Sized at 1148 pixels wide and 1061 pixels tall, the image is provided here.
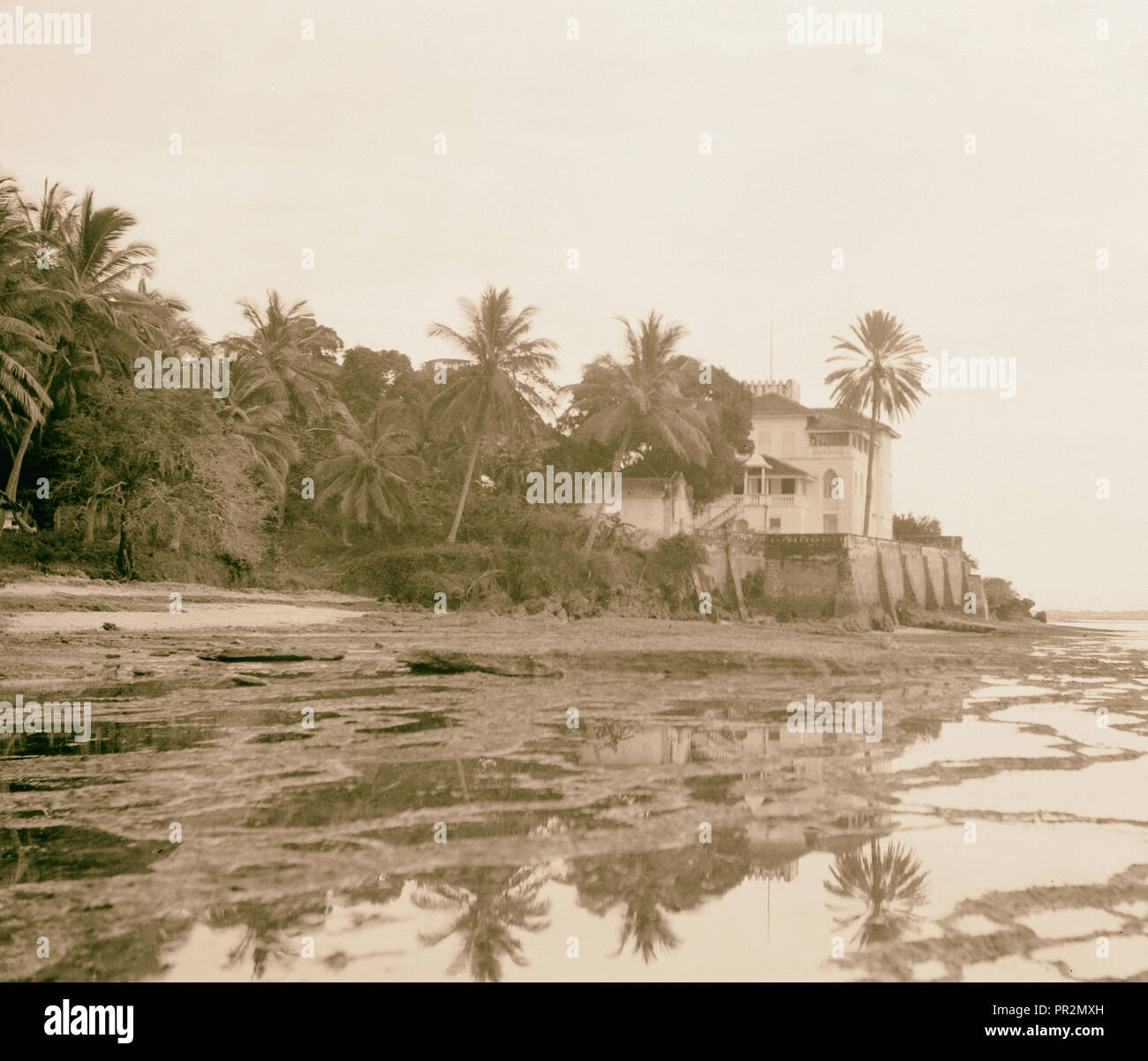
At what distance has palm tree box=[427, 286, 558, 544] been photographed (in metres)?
40.5

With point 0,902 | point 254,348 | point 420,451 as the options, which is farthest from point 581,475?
point 0,902

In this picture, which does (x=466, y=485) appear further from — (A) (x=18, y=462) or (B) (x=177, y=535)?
(A) (x=18, y=462)

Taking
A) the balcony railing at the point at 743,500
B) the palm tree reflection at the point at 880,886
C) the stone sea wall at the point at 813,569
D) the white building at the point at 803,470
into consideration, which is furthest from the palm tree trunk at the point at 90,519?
the white building at the point at 803,470

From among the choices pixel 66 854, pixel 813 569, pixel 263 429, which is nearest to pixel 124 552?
pixel 263 429

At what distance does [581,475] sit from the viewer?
147 feet

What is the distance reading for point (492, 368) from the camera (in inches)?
1594

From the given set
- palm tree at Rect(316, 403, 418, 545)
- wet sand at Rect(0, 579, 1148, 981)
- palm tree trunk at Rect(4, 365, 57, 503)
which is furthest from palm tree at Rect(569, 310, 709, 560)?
wet sand at Rect(0, 579, 1148, 981)

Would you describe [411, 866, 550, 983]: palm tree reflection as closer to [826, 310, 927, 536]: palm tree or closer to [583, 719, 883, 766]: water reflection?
[583, 719, 883, 766]: water reflection

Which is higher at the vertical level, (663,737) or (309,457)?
(309,457)

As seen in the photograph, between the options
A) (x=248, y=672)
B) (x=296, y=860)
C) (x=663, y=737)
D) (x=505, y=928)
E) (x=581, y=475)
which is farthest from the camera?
(x=581, y=475)

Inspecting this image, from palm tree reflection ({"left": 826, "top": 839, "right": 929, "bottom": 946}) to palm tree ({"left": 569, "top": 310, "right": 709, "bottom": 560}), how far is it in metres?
32.8
